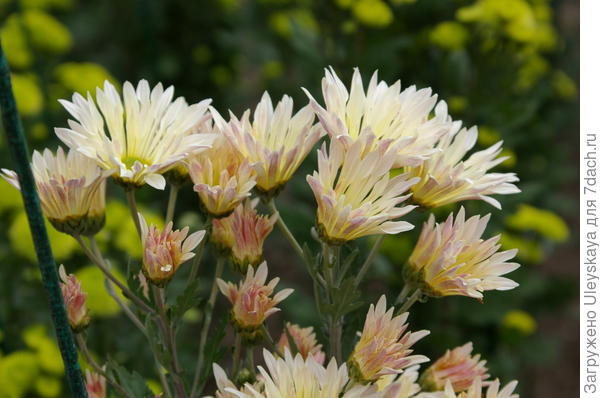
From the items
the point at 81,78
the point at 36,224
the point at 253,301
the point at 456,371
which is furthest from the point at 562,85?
the point at 36,224

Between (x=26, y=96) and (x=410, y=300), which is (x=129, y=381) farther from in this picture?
(x=26, y=96)

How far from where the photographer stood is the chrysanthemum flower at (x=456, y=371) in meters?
0.82

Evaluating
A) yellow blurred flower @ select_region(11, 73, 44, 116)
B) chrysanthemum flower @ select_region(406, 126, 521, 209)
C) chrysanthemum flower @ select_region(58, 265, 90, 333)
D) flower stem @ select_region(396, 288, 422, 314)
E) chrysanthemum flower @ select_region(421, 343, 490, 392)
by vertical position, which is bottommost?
chrysanthemum flower @ select_region(421, 343, 490, 392)

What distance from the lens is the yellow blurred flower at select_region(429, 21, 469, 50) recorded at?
1.95 meters

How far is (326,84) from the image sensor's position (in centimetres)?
77

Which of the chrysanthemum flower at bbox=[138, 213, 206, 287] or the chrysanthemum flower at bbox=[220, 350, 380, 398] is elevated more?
the chrysanthemum flower at bbox=[138, 213, 206, 287]

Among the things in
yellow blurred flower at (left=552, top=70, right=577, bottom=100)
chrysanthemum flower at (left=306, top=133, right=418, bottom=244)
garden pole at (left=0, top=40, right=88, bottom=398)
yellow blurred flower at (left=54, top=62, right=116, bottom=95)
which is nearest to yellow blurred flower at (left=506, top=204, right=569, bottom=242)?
yellow blurred flower at (left=552, top=70, right=577, bottom=100)

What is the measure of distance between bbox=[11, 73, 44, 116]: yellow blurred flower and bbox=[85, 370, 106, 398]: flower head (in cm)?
122

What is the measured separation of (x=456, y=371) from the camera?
824mm

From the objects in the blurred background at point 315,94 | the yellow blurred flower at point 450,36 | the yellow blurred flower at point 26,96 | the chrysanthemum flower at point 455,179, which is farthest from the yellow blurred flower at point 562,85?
the chrysanthemum flower at point 455,179

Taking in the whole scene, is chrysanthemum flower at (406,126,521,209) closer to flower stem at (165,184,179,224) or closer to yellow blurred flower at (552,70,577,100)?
flower stem at (165,184,179,224)

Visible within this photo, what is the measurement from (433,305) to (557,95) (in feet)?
3.36
